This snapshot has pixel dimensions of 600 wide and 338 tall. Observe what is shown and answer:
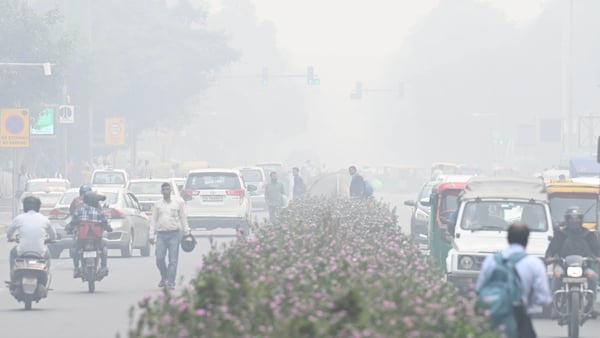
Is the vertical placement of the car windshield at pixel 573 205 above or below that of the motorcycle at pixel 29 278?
above

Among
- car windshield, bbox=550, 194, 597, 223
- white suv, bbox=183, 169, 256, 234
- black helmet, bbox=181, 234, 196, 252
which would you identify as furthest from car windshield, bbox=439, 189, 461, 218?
white suv, bbox=183, 169, 256, 234

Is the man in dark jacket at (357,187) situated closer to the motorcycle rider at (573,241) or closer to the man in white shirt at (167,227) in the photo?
the man in white shirt at (167,227)

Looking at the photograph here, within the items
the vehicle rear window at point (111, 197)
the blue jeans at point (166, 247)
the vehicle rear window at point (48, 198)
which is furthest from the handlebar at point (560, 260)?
the vehicle rear window at point (48, 198)

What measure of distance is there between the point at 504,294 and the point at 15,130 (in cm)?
4322

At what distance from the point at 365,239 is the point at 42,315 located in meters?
4.21

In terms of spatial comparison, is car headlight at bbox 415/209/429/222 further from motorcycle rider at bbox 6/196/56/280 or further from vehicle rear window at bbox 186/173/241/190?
motorcycle rider at bbox 6/196/56/280

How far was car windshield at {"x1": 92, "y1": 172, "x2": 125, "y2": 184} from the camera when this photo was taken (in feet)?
183

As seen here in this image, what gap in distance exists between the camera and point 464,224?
23672 millimetres

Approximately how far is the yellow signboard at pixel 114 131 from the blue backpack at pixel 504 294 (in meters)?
68.5

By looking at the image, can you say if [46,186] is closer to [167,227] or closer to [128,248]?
[128,248]

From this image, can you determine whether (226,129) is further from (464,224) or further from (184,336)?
(184,336)

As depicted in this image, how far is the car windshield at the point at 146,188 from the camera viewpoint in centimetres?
4525

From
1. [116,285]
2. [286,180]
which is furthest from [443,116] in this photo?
[116,285]

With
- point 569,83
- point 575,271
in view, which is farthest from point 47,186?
point 569,83
